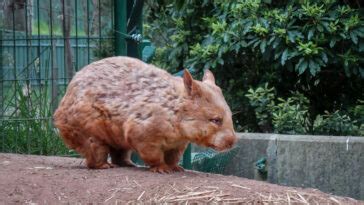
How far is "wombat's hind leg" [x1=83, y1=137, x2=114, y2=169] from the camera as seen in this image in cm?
606

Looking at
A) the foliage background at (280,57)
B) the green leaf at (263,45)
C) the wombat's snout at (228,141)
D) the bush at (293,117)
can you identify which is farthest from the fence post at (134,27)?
the wombat's snout at (228,141)

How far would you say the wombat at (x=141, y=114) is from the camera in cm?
568

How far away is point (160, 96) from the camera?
5.82 metres

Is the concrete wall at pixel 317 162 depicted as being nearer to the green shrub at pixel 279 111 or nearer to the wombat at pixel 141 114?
the green shrub at pixel 279 111

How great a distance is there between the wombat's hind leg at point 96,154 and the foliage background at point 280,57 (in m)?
2.87

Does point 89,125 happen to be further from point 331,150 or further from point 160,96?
point 331,150

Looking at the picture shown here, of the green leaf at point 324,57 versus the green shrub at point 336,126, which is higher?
the green leaf at point 324,57

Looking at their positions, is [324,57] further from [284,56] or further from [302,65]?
[284,56]

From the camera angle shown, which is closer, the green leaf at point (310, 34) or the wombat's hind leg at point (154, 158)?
the wombat's hind leg at point (154, 158)

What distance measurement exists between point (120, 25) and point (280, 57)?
5.97 feet

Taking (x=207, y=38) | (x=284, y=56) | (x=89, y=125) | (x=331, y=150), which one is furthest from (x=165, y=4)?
(x=89, y=125)

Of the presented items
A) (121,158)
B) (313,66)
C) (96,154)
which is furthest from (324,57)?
(96,154)

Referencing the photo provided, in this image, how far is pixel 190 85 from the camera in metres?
5.75

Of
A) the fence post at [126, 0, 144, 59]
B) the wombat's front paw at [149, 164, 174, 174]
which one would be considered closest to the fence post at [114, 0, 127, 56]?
the fence post at [126, 0, 144, 59]
